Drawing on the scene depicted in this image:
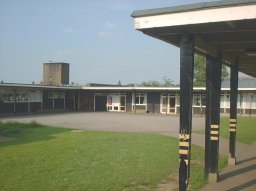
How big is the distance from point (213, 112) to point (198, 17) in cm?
376

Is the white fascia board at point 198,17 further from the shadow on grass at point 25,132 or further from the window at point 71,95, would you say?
the window at point 71,95

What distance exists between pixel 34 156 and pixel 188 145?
6.36 metres

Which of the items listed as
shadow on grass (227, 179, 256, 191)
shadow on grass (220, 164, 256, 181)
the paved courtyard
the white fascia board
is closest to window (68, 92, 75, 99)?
the paved courtyard

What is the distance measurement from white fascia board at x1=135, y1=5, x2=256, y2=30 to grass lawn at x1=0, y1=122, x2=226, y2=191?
3.53 m

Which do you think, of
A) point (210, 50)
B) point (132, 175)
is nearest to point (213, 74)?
point (210, 50)

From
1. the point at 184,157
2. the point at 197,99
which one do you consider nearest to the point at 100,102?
the point at 197,99

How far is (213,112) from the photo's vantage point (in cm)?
900

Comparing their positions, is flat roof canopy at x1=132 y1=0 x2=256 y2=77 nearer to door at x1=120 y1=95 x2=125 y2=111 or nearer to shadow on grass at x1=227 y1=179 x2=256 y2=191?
shadow on grass at x1=227 y1=179 x2=256 y2=191

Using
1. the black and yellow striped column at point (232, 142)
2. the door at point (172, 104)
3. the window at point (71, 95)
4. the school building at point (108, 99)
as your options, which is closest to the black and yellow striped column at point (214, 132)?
the black and yellow striped column at point (232, 142)

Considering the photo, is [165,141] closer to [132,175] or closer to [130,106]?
[132,175]

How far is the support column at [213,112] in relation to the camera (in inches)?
346

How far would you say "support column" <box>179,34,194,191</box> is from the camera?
6.41m

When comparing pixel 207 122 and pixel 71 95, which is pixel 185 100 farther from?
pixel 71 95

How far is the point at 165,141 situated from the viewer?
15.7m
